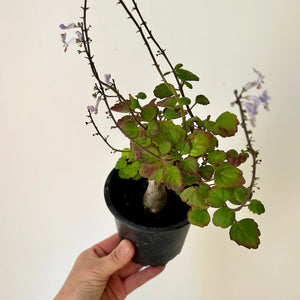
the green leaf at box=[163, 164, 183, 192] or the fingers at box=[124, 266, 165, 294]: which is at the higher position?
the green leaf at box=[163, 164, 183, 192]

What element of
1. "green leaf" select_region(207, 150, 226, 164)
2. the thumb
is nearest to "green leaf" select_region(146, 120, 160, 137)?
"green leaf" select_region(207, 150, 226, 164)

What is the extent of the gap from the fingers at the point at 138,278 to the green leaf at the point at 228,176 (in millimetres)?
586

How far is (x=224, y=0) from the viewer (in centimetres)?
100

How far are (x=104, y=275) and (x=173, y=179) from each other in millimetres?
474

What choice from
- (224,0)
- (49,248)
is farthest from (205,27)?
(49,248)

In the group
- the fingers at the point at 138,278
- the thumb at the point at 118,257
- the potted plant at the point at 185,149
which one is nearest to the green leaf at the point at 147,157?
the potted plant at the point at 185,149

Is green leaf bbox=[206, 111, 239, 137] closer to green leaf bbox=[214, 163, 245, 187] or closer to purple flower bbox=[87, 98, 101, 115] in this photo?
green leaf bbox=[214, 163, 245, 187]

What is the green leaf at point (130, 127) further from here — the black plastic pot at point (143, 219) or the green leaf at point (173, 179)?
the black plastic pot at point (143, 219)

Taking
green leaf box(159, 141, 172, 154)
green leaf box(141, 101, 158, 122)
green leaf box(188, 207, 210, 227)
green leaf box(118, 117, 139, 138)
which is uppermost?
green leaf box(141, 101, 158, 122)

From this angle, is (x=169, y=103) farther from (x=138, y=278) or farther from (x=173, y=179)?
(x=138, y=278)

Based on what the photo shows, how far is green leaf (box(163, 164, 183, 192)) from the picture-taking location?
1.81 ft

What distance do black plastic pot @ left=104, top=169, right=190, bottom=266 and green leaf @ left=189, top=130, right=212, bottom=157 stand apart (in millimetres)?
249

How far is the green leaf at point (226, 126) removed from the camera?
54 cm

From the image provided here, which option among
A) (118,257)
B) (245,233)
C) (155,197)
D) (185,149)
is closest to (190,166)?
(185,149)
